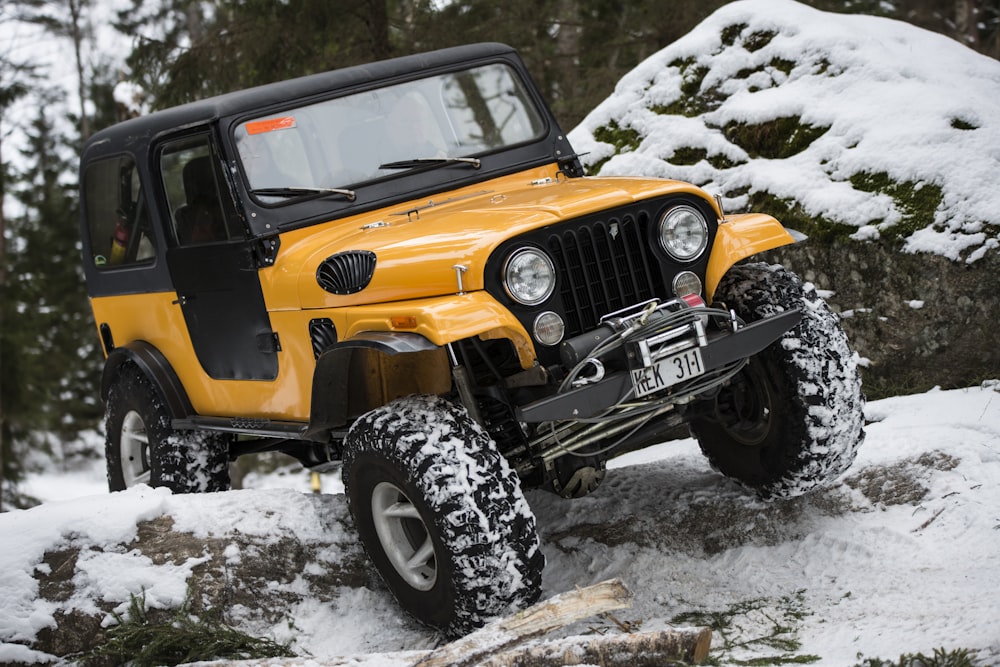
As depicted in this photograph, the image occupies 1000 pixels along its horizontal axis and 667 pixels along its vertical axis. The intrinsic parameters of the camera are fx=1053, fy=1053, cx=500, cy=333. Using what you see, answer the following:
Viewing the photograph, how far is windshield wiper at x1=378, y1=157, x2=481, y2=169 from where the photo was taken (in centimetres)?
502

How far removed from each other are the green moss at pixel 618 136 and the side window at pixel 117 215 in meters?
3.43

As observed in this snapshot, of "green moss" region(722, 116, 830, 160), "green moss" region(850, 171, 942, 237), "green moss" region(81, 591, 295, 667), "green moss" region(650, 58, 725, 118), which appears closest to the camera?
"green moss" region(81, 591, 295, 667)

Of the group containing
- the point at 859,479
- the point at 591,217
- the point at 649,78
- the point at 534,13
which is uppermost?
the point at 534,13

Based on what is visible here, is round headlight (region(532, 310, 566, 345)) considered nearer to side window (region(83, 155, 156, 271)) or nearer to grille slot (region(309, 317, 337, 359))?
grille slot (region(309, 317, 337, 359))

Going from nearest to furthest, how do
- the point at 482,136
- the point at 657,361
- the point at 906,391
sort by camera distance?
the point at 657,361 → the point at 482,136 → the point at 906,391

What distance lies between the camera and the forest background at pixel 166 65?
1032cm

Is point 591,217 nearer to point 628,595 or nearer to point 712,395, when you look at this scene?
point 712,395

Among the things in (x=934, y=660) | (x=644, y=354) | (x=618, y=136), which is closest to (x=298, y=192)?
(x=644, y=354)

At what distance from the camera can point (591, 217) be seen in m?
4.15

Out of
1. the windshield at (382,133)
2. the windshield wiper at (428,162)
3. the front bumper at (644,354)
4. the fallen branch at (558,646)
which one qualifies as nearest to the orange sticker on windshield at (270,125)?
the windshield at (382,133)

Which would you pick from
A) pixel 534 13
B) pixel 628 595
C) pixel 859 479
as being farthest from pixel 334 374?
pixel 534 13

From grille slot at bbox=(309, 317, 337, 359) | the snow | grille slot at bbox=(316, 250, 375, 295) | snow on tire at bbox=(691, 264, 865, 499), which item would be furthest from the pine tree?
snow on tire at bbox=(691, 264, 865, 499)

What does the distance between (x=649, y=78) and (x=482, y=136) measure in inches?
115

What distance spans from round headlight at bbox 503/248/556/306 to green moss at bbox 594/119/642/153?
3763 millimetres
